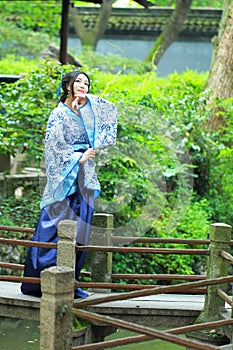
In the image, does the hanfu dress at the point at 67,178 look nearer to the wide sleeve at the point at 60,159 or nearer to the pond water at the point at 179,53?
the wide sleeve at the point at 60,159

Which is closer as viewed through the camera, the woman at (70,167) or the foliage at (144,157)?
the woman at (70,167)

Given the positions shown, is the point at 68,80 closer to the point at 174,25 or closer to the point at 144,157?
the point at 144,157

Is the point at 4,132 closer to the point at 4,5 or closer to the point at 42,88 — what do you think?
the point at 42,88

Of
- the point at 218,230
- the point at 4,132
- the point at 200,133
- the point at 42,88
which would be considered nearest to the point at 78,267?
the point at 218,230

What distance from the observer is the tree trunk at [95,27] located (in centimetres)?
2145

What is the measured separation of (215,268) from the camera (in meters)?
7.05

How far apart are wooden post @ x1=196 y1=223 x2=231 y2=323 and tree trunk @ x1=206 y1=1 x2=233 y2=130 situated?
5927 mm

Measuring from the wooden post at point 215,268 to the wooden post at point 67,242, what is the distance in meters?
1.19

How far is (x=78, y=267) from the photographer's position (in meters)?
7.19

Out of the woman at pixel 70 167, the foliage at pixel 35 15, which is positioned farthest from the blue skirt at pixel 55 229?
the foliage at pixel 35 15

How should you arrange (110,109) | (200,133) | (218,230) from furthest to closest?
(200,133) → (110,109) → (218,230)

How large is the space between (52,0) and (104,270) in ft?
52.1

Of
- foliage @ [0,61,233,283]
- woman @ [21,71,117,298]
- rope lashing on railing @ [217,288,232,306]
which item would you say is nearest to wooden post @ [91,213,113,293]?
woman @ [21,71,117,298]

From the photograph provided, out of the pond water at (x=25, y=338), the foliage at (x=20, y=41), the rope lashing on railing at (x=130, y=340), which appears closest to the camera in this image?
the rope lashing on railing at (x=130, y=340)
